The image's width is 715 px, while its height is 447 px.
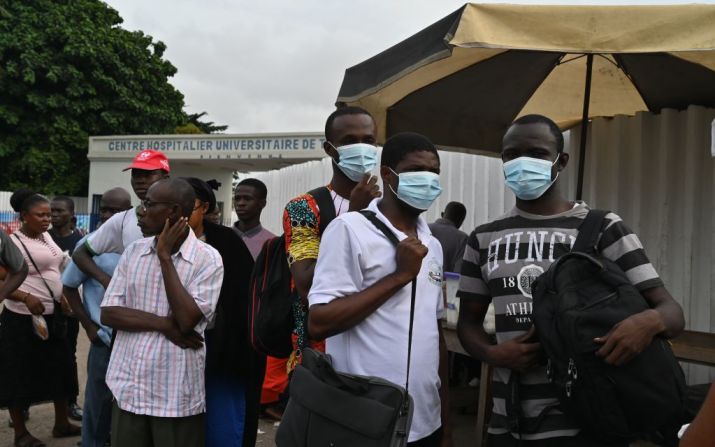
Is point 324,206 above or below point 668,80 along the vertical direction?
below

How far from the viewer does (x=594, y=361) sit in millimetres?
1804

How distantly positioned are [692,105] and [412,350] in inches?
142

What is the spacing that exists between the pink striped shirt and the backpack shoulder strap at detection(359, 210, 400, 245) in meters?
1.12

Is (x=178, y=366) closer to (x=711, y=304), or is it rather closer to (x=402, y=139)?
(x=402, y=139)

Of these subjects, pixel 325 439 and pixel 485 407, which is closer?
pixel 325 439

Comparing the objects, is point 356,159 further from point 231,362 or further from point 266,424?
point 266,424

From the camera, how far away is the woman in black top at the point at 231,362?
10.4 ft

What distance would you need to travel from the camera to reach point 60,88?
86.5 feet

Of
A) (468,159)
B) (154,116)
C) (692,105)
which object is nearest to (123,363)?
(692,105)

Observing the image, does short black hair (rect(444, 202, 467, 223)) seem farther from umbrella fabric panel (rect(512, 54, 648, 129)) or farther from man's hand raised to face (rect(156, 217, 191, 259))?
man's hand raised to face (rect(156, 217, 191, 259))

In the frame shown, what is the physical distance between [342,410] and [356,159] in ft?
3.38

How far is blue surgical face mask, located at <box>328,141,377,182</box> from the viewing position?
8.24 feet

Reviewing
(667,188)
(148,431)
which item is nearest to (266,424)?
(148,431)

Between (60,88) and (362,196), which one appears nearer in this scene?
(362,196)
